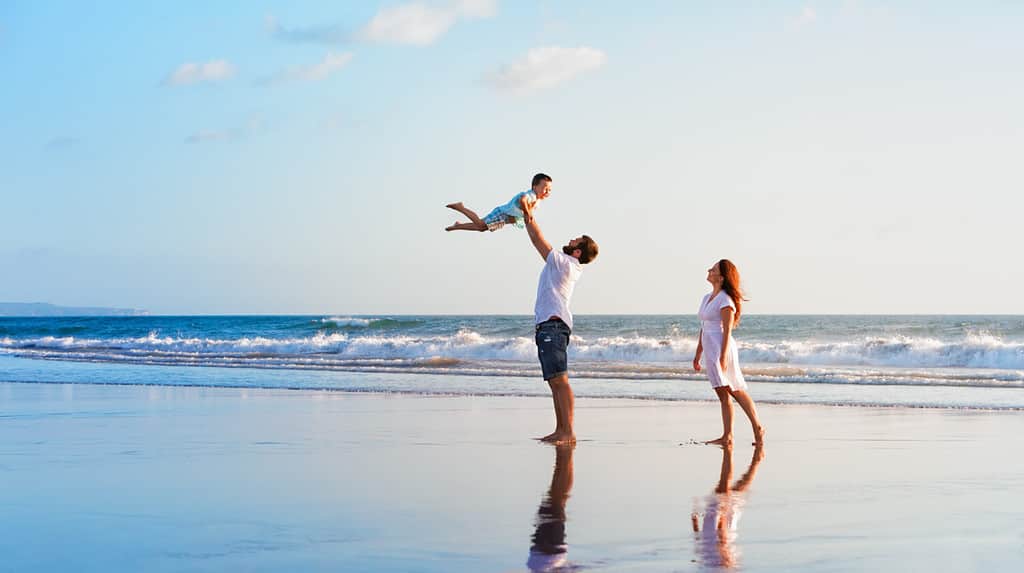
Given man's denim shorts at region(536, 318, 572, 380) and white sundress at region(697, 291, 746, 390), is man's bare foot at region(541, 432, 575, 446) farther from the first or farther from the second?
white sundress at region(697, 291, 746, 390)

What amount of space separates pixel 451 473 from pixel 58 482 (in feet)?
8.11

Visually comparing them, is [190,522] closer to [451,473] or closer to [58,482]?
[58,482]

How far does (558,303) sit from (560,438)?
116 centimetres

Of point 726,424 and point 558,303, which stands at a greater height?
point 558,303

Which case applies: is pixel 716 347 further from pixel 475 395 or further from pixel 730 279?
pixel 475 395

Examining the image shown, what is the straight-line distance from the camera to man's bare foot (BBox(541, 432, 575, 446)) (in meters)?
8.84

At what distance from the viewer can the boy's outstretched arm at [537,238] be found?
8.55 m

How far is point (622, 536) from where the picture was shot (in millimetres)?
4988

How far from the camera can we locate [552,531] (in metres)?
5.09

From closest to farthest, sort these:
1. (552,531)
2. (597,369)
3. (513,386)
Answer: (552,531) < (513,386) < (597,369)

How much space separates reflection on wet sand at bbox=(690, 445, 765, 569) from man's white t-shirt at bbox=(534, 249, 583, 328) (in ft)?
6.90

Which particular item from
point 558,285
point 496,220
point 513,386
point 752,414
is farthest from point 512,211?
point 513,386

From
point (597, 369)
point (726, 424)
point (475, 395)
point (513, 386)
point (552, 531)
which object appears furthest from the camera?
point (597, 369)

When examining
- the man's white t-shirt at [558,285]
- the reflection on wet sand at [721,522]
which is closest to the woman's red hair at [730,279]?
the man's white t-shirt at [558,285]
